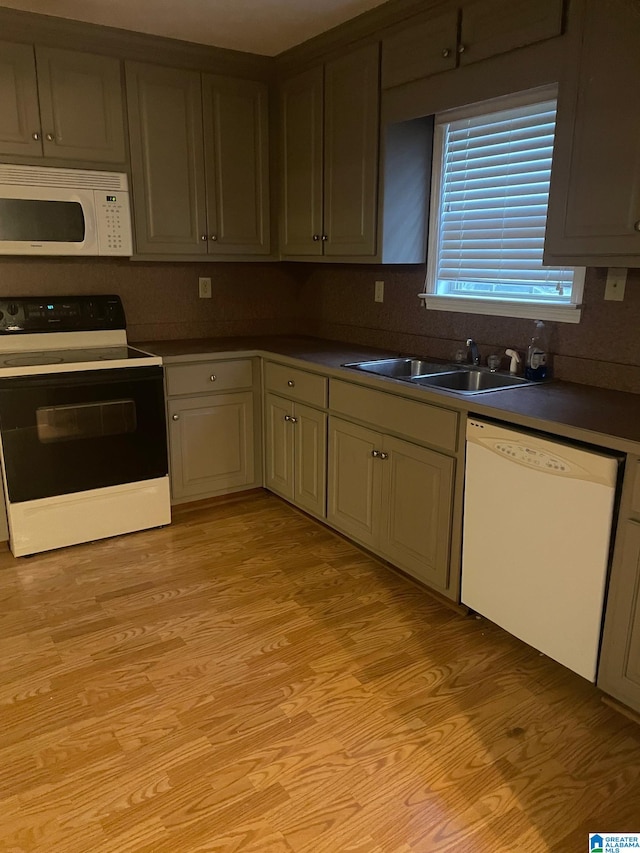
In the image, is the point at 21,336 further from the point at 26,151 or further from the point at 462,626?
the point at 462,626

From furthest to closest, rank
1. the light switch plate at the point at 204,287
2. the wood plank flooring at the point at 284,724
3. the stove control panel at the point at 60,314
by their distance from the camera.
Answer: the light switch plate at the point at 204,287 → the stove control panel at the point at 60,314 → the wood plank flooring at the point at 284,724

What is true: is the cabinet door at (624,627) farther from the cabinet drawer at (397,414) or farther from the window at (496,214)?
the window at (496,214)

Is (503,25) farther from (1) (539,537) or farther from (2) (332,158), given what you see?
(1) (539,537)

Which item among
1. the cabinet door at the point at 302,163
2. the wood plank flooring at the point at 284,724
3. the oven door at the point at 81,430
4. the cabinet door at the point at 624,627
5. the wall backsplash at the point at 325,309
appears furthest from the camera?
the cabinet door at the point at 302,163

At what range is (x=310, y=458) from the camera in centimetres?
313

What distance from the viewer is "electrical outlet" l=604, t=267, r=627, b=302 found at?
7.52 ft

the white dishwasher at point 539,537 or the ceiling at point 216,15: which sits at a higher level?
the ceiling at point 216,15

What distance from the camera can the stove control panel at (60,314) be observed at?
3125 mm

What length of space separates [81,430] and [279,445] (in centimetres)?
101

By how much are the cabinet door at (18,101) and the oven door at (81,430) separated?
1.09m

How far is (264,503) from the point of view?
3539 mm

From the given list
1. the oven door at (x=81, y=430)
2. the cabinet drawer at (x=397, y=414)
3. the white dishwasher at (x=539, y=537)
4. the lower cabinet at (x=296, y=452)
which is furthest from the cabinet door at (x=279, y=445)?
the white dishwasher at (x=539, y=537)

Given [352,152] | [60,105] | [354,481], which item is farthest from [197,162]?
[354,481]

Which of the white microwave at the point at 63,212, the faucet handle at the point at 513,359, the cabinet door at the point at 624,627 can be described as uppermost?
the white microwave at the point at 63,212
